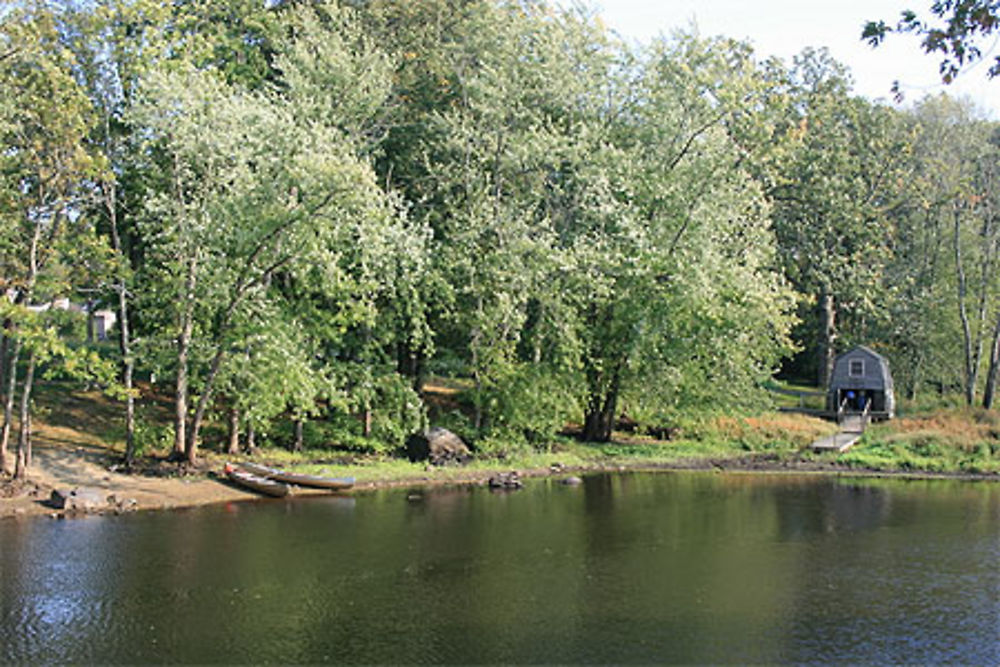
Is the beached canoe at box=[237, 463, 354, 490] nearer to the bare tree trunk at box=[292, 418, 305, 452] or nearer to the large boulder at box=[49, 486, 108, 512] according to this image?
the bare tree trunk at box=[292, 418, 305, 452]

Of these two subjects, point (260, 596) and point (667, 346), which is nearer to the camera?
point (260, 596)

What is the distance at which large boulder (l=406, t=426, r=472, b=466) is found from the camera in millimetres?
37656

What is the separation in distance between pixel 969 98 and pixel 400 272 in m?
33.5

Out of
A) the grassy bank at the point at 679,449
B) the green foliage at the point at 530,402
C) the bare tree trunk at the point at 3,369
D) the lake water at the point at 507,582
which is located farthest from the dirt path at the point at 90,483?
the green foliage at the point at 530,402

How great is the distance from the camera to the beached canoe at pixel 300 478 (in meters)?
32.5

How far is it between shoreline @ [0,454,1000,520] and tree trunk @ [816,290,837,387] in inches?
687

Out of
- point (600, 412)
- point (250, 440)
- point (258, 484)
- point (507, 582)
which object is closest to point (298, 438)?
point (250, 440)

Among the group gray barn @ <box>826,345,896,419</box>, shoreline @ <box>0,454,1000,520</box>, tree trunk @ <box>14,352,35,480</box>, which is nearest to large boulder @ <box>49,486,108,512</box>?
shoreline @ <box>0,454,1000,520</box>

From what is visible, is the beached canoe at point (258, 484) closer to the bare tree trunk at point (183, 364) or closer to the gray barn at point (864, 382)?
the bare tree trunk at point (183, 364)

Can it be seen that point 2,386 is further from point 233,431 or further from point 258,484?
point 258,484

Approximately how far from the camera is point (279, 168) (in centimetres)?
3169

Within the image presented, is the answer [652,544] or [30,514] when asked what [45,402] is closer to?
[30,514]

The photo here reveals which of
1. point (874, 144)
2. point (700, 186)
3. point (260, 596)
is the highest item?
point (874, 144)

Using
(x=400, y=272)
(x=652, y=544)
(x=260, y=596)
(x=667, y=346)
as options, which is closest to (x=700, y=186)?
(x=667, y=346)
